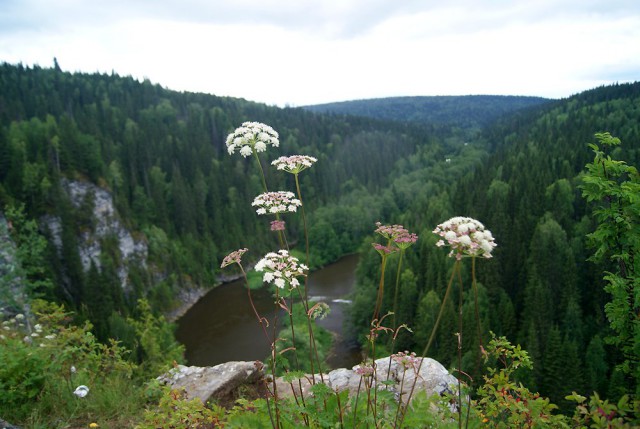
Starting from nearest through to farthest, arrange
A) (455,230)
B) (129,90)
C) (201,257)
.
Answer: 1. (455,230)
2. (201,257)
3. (129,90)

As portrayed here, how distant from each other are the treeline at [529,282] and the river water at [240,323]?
509 cm

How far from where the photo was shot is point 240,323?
4991 centimetres

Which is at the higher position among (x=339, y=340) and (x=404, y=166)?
(x=404, y=166)

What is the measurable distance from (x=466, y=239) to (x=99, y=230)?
65376mm

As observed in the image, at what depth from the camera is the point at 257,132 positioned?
197 inches

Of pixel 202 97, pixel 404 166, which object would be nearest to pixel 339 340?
pixel 404 166

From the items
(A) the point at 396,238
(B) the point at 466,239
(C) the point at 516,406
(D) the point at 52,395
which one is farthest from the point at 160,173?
(B) the point at 466,239

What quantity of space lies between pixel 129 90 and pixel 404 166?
91.4m

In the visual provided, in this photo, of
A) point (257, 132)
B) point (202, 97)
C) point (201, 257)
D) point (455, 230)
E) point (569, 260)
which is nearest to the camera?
point (455, 230)

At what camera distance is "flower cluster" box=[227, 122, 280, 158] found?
191 inches

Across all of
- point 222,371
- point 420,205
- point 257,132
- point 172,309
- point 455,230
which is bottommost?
point 172,309

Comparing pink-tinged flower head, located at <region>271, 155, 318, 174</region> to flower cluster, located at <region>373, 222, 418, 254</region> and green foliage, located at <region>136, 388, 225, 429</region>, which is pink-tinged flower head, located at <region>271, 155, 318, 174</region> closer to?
flower cluster, located at <region>373, 222, 418, 254</region>

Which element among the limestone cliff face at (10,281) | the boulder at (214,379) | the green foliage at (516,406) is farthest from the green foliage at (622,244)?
the limestone cliff face at (10,281)

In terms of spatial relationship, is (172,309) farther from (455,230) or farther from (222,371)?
(455,230)
